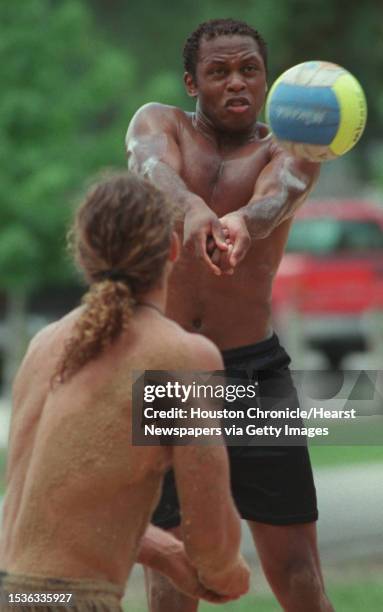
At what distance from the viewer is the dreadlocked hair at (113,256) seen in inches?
160

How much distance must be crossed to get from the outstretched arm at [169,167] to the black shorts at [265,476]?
58 centimetres

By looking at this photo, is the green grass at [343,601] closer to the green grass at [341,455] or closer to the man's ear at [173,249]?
the green grass at [341,455]

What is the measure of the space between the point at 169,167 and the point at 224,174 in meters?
0.28

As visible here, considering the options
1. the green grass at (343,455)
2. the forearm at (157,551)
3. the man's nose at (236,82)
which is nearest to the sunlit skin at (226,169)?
the man's nose at (236,82)

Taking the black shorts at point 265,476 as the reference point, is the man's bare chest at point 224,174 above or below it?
above

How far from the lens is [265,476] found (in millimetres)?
5699

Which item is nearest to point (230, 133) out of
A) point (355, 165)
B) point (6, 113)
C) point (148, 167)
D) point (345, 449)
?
point (148, 167)

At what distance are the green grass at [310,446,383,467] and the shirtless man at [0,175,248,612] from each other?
773 centimetres

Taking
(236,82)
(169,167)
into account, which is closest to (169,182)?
(169,167)

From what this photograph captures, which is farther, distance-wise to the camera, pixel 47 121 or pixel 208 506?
pixel 47 121

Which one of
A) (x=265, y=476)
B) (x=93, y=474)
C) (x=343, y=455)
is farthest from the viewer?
(x=343, y=455)

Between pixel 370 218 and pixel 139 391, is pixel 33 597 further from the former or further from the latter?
pixel 370 218

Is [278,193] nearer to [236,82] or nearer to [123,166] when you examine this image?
[236,82]

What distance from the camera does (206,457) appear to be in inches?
158
